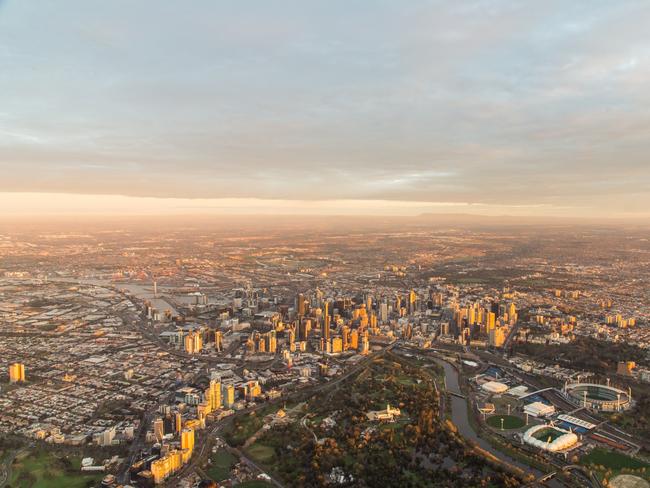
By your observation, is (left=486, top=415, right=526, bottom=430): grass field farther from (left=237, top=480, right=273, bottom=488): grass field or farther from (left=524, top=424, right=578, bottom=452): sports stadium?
(left=237, top=480, right=273, bottom=488): grass field

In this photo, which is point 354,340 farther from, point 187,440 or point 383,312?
point 187,440

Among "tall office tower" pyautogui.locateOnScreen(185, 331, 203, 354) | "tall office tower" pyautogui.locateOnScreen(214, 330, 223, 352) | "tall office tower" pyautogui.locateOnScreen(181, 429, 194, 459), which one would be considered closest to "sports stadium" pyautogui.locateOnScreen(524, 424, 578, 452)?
"tall office tower" pyautogui.locateOnScreen(181, 429, 194, 459)

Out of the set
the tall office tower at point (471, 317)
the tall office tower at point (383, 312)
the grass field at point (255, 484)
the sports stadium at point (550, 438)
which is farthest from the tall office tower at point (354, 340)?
the grass field at point (255, 484)

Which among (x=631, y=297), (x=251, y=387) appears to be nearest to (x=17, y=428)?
(x=251, y=387)

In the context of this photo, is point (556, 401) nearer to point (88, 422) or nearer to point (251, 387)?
point (251, 387)

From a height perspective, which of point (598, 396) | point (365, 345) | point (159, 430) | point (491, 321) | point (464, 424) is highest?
point (491, 321)

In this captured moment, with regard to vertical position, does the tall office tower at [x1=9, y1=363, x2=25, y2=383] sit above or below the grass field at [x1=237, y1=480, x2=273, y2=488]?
above

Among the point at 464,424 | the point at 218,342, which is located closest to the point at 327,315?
the point at 218,342
